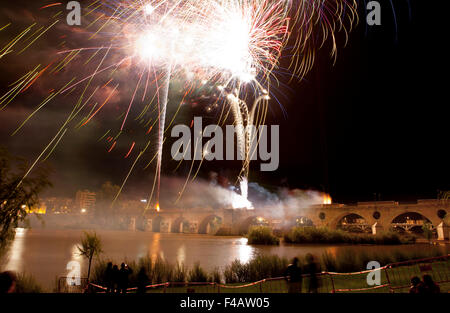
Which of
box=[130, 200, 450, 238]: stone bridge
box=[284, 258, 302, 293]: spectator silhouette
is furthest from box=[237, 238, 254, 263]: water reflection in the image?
box=[130, 200, 450, 238]: stone bridge

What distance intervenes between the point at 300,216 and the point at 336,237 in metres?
26.7

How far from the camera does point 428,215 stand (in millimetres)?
50219

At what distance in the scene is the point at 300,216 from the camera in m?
65.9

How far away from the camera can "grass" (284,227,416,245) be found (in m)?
38.0

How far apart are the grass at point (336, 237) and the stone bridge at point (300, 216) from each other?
848cm

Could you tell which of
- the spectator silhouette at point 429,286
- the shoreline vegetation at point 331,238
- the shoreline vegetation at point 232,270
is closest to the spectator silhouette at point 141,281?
the shoreline vegetation at point 232,270

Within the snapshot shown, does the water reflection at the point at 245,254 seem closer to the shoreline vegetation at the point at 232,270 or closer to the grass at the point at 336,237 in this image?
the grass at the point at 336,237

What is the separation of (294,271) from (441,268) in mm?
10587

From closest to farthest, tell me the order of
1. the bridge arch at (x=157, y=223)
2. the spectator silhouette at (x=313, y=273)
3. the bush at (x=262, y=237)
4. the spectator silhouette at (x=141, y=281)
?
1. the spectator silhouette at (x=313, y=273)
2. the spectator silhouette at (x=141, y=281)
3. the bush at (x=262, y=237)
4. the bridge arch at (x=157, y=223)

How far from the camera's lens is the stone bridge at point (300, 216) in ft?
166

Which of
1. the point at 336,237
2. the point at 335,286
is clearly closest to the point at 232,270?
the point at 335,286

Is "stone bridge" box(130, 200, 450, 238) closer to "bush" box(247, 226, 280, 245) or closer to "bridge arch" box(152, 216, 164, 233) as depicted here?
"bridge arch" box(152, 216, 164, 233)
